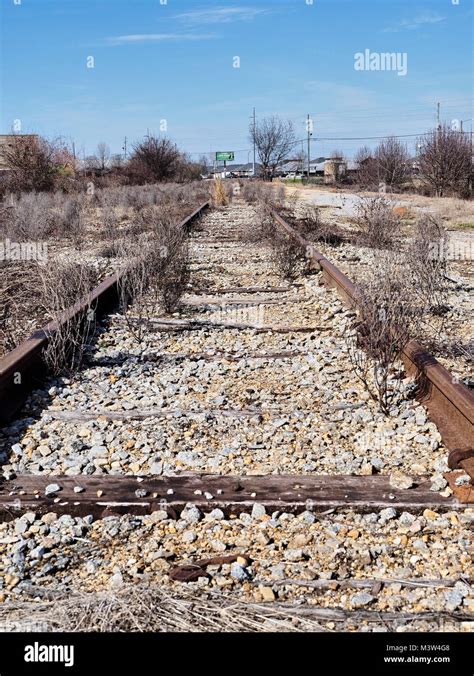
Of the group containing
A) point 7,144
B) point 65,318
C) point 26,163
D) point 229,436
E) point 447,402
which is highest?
point 7,144

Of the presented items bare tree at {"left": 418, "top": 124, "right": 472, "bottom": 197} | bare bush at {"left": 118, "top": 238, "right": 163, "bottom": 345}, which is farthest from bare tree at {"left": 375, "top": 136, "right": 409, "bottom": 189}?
bare bush at {"left": 118, "top": 238, "right": 163, "bottom": 345}

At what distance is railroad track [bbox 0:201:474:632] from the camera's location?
3.40 meters

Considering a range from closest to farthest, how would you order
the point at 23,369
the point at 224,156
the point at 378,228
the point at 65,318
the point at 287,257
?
the point at 23,369
the point at 65,318
the point at 287,257
the point at 378,228
the point at 224,156

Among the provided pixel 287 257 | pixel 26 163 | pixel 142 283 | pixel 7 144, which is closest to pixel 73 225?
pixel 287 257

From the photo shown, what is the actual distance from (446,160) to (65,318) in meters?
38.0

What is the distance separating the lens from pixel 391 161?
44.0m

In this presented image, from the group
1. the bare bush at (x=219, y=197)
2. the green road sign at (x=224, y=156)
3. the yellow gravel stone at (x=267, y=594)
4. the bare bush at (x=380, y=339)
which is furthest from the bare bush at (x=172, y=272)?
the green road sign at (x=224, y=156)

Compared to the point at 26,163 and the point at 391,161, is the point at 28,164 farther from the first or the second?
→ the point at 391,161

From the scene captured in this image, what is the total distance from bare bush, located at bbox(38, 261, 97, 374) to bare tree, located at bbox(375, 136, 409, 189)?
37982 millimetres

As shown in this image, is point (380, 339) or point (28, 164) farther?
point (28, 164)

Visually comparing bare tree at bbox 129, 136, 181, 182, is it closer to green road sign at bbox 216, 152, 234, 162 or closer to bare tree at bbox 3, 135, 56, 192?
bare tree at bbox 3, 135, 56, 192

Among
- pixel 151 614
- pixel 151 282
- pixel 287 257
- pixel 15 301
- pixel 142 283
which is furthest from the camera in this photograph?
pixel 287 257

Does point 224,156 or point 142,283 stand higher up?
point 224,156
